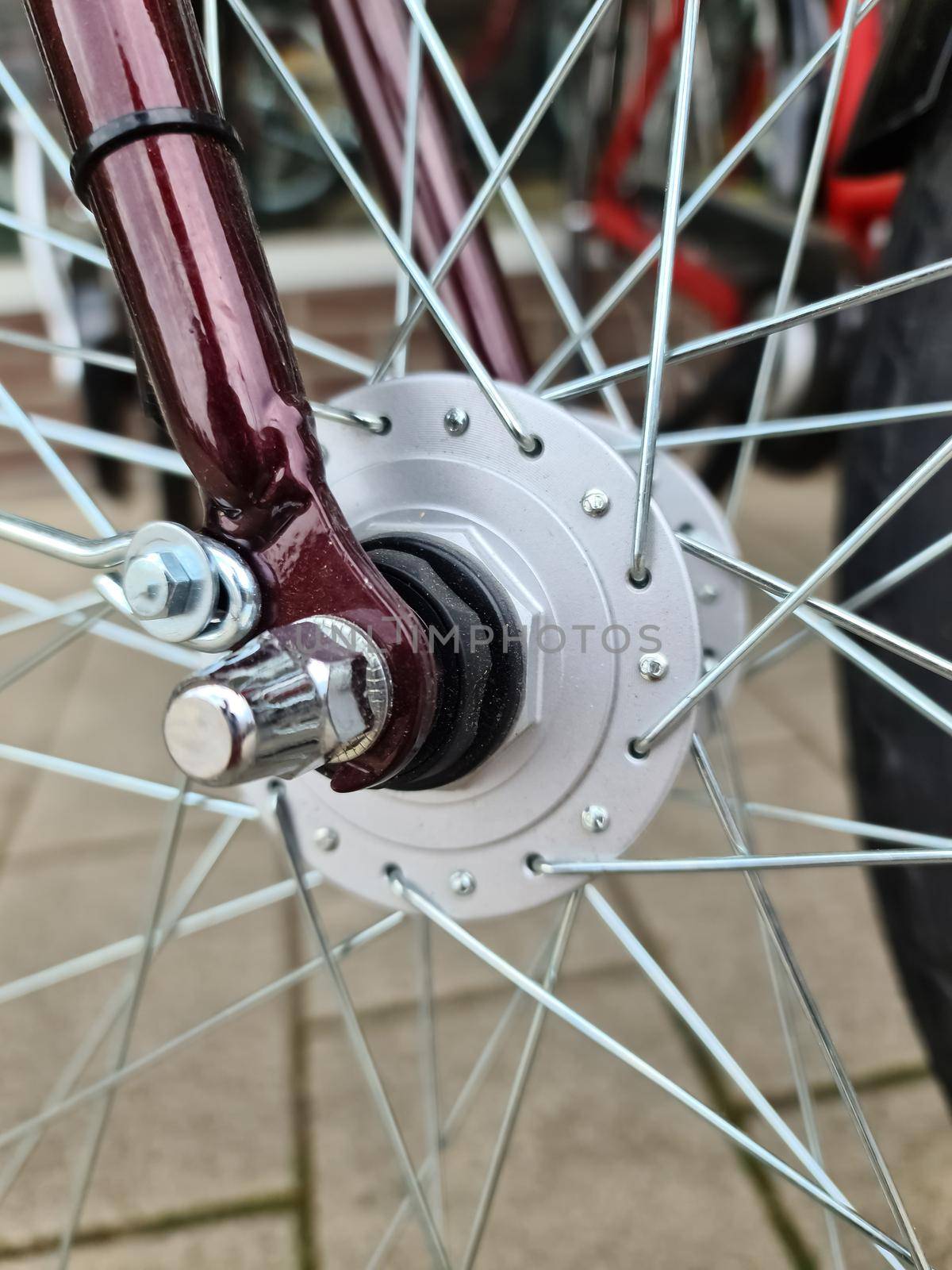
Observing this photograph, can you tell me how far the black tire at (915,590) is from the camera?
49 cm

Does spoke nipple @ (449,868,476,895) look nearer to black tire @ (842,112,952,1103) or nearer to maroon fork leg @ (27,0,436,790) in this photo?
maroon fork leg @ (27,0,436,790)

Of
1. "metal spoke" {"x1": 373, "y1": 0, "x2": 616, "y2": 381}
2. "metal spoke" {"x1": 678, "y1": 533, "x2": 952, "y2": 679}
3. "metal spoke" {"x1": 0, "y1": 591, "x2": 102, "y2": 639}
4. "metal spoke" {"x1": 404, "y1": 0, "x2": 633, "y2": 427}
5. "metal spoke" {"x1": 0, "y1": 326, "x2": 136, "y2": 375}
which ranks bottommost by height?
"metal spoke" {"x1": 678, "y1": 533, "x2": 952, "y2": 679}

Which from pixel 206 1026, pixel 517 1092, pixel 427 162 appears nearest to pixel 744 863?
pixel 517 1092

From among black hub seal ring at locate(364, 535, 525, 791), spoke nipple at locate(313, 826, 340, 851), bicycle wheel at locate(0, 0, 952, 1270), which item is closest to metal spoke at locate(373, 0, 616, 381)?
bicycle wheel at locate(0, 0, 952, 1270)

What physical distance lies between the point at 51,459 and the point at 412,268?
21cm

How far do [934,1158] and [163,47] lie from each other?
27.4 inches

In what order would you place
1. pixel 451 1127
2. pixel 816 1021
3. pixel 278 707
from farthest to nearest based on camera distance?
pixel 451 1127, pixel 816 1021, pixel 278 707

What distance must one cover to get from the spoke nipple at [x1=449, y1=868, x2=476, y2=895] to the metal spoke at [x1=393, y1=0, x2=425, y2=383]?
0.24m

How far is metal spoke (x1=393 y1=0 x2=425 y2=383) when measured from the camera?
1.68 ft

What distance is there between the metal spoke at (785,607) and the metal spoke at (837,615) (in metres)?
0.01

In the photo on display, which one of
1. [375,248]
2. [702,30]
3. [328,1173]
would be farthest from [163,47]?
[375,248]

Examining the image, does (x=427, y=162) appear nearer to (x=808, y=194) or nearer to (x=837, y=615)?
(x=808, y=194)

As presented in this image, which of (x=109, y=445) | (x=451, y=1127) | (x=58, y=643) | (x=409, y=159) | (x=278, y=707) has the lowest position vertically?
(x=451, y=1127)

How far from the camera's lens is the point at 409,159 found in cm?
53
